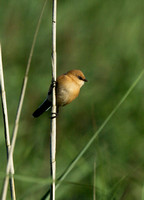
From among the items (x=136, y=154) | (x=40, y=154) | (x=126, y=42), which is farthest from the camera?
(x=126, y=42)

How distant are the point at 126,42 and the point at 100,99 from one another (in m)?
1.00

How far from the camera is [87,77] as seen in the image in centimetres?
568

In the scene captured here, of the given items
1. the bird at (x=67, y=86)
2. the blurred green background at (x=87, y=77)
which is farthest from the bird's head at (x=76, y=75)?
the blurred green background at (x=87, y=77)

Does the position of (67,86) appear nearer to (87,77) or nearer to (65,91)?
(65,91)

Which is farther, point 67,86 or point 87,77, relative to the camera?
point 87,77

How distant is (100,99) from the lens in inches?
218

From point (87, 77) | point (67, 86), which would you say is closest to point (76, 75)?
point (67, 86)

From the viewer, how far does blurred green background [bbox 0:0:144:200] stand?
484 cm

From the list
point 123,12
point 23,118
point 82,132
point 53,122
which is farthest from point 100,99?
point 53,122

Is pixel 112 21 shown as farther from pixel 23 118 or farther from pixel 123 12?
pixel 23 118

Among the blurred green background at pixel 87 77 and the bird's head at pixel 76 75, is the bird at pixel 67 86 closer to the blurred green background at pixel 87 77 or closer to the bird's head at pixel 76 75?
the bird's head at pixel 76 75

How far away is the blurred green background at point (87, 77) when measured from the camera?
4.84 meters

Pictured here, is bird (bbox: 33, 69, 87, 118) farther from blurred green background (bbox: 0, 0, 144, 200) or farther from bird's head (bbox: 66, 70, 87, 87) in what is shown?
blurred green background (bbox: 0, 0, 144, 200)

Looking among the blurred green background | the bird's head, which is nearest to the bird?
the bird's head
